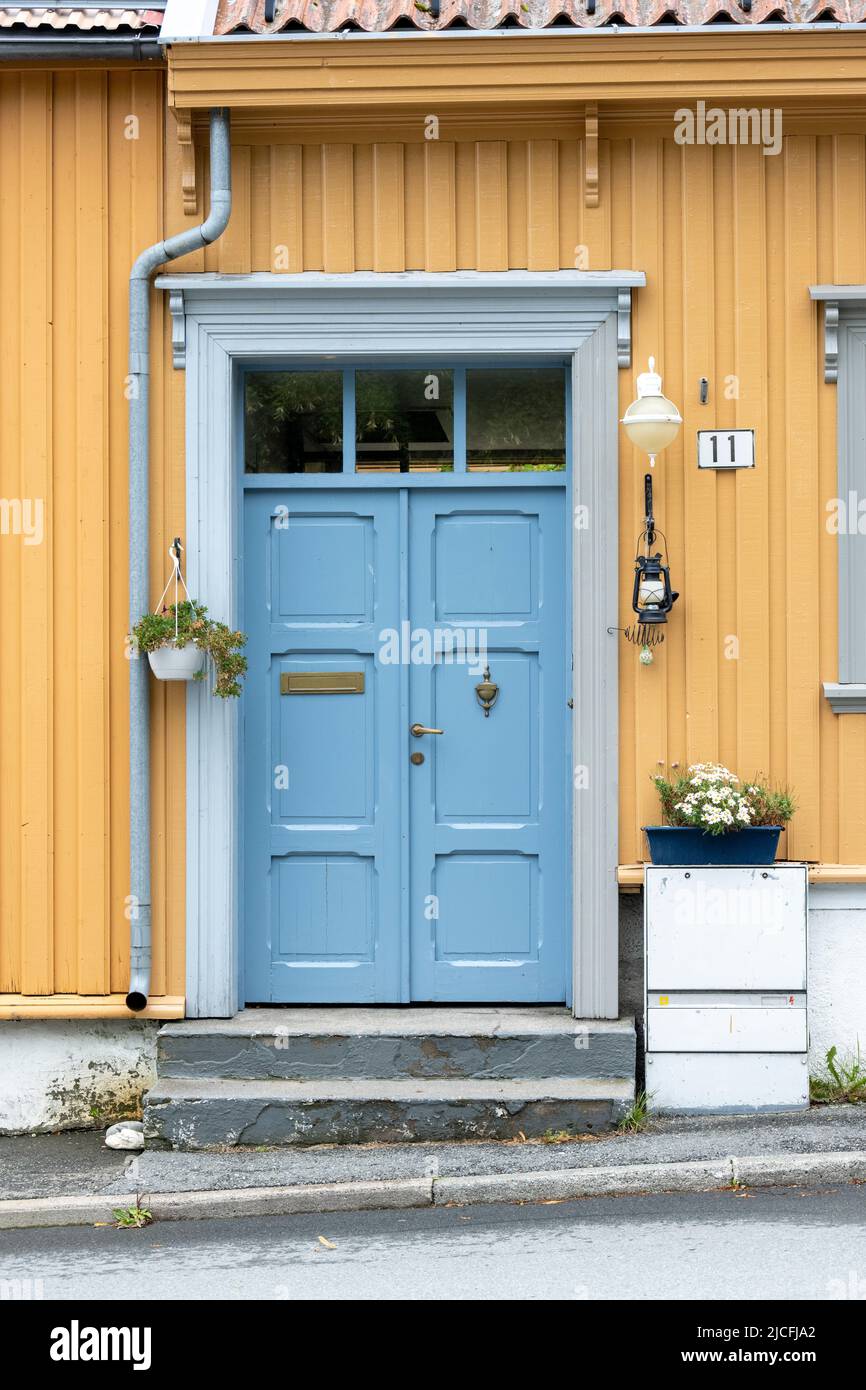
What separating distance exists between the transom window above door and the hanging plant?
0.86 m

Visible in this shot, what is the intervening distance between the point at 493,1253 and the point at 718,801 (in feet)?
7.03

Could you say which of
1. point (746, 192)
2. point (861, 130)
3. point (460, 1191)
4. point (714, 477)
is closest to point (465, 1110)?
point (460, 1191)

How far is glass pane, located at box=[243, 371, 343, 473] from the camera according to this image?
7137 millimetres

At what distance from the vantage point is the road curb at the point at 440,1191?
5832 mm

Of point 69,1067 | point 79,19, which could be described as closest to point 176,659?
point 69,1067

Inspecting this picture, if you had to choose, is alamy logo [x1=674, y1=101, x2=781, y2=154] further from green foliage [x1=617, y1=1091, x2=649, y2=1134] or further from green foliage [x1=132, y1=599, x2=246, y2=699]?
green foliage [x1=617, y1=1091, x2=649, y2=1134]

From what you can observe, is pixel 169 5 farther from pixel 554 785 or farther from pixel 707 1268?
pixel 707 1268

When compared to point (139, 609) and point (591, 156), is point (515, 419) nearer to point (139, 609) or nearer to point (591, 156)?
point (591, 156)

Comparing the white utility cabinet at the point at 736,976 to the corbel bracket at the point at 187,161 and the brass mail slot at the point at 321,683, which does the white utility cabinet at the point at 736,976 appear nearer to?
the brass mail slot at the point at 321,683

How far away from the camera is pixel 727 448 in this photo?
6816 mm

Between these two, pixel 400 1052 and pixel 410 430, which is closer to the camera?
pixel 400 1052

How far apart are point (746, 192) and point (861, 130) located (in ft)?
1.89

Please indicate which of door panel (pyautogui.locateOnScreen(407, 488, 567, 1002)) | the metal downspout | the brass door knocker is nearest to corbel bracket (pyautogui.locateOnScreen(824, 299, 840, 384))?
door panel (pyautogui.locateOnScreen(407, 488, 567, 1002))

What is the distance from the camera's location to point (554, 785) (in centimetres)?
705
